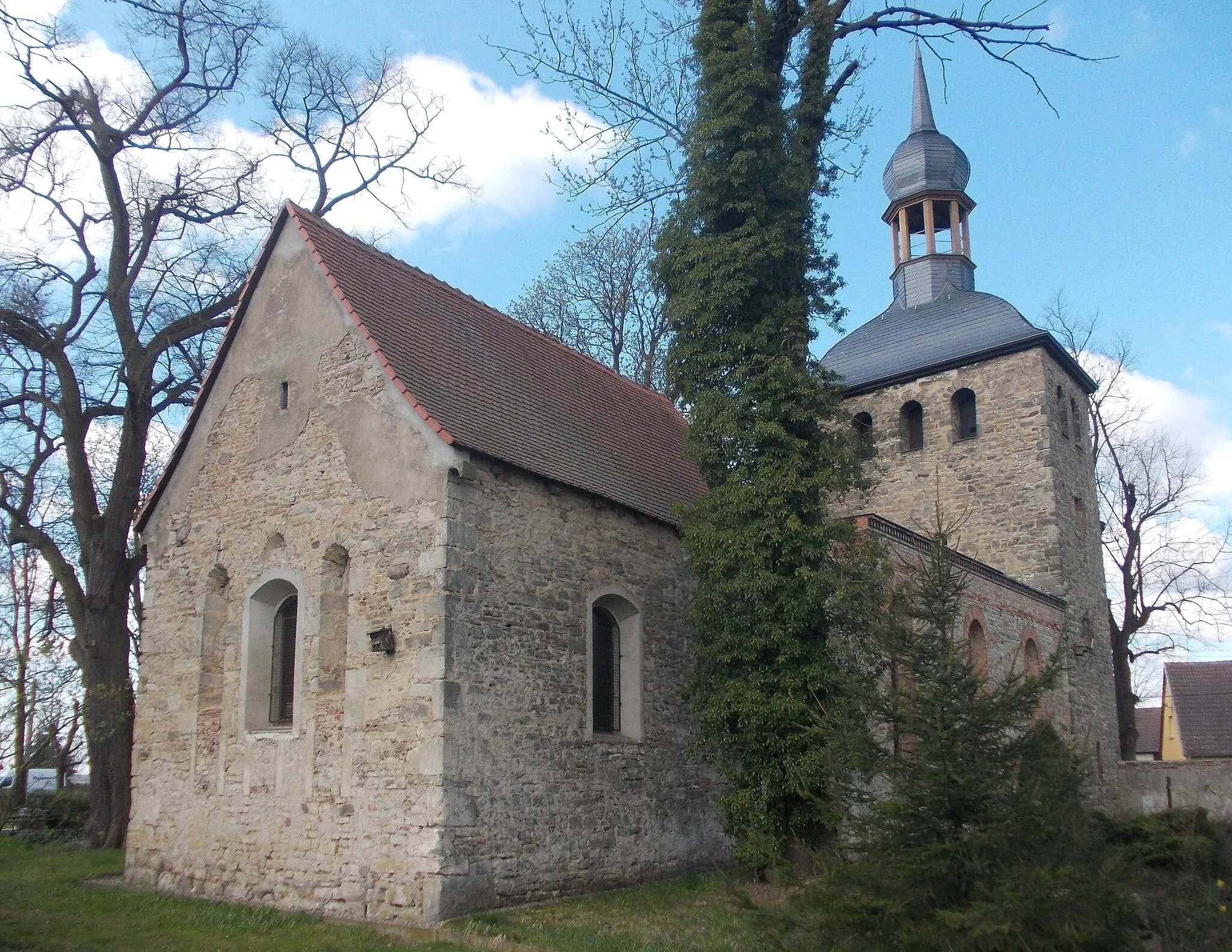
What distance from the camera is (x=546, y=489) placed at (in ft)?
39.6

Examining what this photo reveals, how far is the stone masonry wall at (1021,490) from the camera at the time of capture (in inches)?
795

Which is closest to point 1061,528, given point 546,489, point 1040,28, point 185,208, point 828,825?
point 1040,28

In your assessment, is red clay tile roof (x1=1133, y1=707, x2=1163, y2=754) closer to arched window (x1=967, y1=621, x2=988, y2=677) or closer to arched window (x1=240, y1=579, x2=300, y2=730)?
arched window (x1=967, y1=621, x2=988, y2=677)

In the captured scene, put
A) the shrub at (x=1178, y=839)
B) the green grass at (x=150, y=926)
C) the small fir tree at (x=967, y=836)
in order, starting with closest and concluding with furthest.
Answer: the small fir tree at (x=967, y=836) < the green grass at (x=150, y=926) < the shrub at (x=1178, y=839)

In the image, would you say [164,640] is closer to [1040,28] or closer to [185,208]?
[185,208]

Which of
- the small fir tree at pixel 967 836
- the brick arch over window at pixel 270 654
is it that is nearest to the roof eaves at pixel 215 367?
the brick arch over window at pixel 270 654

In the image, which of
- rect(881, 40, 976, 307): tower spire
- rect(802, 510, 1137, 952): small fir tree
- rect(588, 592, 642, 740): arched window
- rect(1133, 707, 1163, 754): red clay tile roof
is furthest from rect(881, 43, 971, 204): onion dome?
rect(1133, 707, 1163, 754): red clay tile roof

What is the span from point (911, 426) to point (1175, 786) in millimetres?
8547

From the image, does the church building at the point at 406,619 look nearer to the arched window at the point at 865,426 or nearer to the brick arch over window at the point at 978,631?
the brick arch over window at the point at 978,631

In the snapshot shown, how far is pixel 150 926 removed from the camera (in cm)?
1024

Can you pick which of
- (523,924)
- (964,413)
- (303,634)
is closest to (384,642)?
(303,634)

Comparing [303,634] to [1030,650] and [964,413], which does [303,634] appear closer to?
[1030,650]

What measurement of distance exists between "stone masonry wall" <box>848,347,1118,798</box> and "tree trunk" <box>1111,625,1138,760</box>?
4.33m

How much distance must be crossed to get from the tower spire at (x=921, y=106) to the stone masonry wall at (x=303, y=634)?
58.1 ft
